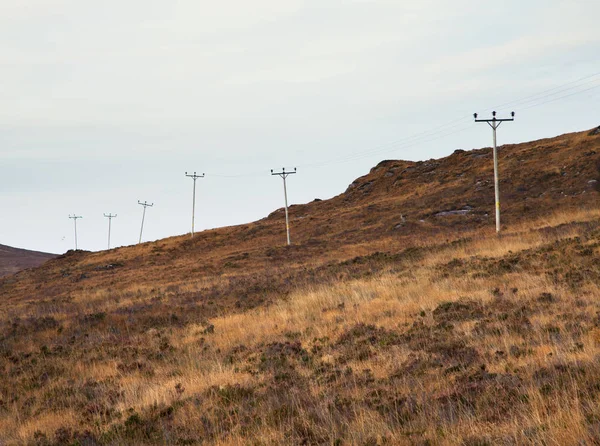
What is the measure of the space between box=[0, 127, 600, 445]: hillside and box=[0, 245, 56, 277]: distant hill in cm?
7936

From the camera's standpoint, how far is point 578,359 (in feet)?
25.5

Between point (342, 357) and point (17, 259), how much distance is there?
379ft

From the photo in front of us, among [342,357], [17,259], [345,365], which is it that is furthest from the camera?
[17,259]

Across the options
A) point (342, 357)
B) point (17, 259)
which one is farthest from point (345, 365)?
point (17, 259)

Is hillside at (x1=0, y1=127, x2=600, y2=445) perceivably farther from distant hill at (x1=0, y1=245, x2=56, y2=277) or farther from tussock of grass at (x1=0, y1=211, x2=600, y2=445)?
distant hill at (x1=0, y1=245, x2=56, y2=277)

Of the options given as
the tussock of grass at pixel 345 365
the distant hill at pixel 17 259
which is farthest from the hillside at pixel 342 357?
the distant hill at pixel 17 259

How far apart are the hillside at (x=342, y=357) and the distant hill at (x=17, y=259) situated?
79.4m

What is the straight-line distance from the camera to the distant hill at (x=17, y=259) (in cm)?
9712

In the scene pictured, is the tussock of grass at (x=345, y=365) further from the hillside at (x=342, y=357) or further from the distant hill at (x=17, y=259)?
the distant hill at (x=17, y=259)

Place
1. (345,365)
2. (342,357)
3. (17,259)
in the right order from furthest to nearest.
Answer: (17,259)
(342,357)
(345,365)

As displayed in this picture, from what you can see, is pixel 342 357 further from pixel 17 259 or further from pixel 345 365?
pixel 17 259

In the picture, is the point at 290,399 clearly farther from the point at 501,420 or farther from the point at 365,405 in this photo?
the point at 501,420

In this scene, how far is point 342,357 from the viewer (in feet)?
35.1

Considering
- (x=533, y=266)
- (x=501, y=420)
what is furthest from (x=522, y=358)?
(x=533, y=266)
